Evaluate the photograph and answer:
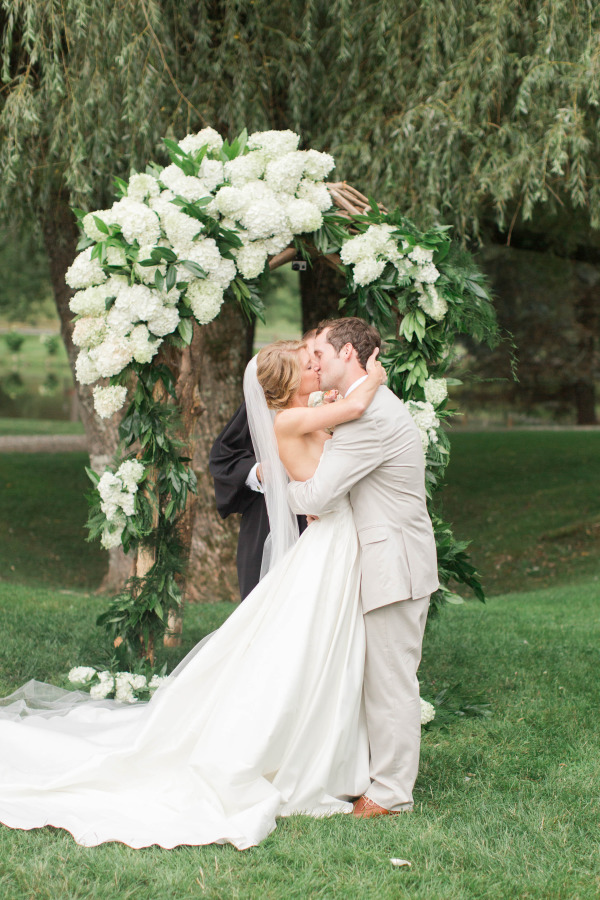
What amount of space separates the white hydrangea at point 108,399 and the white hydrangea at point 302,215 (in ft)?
4.09

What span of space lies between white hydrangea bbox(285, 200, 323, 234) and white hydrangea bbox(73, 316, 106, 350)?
111 cm

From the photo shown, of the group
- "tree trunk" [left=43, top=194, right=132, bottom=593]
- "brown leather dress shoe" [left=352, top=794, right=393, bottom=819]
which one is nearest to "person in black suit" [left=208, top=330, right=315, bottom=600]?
"brown leather dress shoe" [left=352, top=794, right=393, bottom=819]

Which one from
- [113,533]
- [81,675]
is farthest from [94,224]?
[81,675]

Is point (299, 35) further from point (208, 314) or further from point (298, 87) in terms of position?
point (208, 314)

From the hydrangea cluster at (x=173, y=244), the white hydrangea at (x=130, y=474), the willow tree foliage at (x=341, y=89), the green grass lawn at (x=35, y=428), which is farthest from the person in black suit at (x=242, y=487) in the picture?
the green grass lawn at (x=35, y=428)

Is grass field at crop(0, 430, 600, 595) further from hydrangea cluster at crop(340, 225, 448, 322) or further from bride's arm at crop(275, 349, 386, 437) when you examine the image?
bride's arm at crop(275, 349, 386, 437)

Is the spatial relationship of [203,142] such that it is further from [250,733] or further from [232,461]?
[250,733]

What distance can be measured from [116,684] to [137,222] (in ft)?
8.06

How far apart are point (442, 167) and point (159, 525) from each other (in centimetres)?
399

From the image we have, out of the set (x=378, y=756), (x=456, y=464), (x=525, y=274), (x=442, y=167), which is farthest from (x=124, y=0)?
(x=525, y=274)

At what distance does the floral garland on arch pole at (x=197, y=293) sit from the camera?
4.39 m

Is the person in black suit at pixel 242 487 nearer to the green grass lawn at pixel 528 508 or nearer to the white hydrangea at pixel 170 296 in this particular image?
the white hydrangea at pixel 170 296

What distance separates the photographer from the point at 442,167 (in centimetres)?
712

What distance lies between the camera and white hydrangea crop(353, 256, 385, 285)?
15.6 feet
